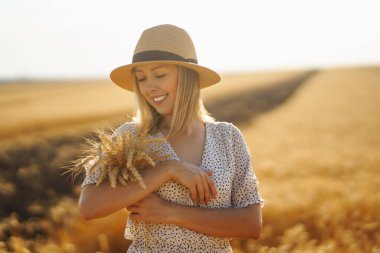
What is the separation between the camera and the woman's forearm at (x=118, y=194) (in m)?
1.97

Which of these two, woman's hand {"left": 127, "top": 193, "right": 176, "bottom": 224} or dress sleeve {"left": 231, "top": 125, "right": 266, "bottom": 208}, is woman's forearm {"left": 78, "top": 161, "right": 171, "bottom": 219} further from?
dress sleeve {"left": 231, "top": 125, "right": 266, "bottom": 208}

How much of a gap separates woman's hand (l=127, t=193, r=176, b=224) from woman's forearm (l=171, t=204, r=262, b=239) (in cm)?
3

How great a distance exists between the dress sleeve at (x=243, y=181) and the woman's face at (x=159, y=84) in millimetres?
386

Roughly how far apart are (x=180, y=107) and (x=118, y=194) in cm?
56

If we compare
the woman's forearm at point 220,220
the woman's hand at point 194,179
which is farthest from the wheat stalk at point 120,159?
the woman's forearm at point 220,220

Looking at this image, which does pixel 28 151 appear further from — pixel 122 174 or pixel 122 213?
pixel 122 174

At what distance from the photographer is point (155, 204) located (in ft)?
6.69

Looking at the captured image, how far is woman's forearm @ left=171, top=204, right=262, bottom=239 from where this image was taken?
2.05 metres

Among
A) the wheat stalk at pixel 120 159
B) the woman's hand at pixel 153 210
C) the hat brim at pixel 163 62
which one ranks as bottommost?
the woman's hand at pixel 153 210

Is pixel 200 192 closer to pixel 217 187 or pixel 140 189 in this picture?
pixel 217 187

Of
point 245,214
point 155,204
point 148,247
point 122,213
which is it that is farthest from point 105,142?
point 122,213

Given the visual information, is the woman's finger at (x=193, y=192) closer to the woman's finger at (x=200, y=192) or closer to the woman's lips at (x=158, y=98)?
the woman's finger at (x=200, y=192)

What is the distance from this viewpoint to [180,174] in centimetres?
202

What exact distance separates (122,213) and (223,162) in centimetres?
196
